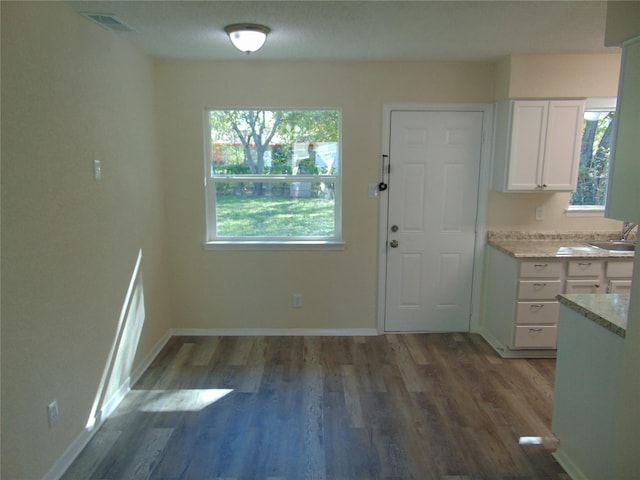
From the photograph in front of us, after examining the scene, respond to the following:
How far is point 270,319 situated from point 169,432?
1.55 m

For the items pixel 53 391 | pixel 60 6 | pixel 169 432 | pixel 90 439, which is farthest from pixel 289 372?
pixel 60 6

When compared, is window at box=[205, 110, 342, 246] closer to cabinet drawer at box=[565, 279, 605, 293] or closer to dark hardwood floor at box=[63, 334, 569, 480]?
dark hardwood floor at box=[63, 334, 569, 480]

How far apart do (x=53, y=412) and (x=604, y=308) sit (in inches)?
109

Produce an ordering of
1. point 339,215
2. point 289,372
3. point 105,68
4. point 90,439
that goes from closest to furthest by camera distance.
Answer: point 90,439 < point 105,68 < point 289,372 < point 339,215

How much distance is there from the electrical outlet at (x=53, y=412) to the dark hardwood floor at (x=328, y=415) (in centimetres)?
31

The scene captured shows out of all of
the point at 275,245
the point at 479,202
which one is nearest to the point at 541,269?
the point at 479,202

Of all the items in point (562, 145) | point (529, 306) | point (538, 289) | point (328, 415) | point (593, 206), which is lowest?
point (328, 415)

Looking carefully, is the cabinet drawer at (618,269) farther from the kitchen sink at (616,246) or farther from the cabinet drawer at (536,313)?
the cabinet drawer at (536,313)

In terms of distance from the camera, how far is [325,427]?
265 cm

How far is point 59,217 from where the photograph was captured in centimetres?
220

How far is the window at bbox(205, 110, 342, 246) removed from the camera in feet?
12.5

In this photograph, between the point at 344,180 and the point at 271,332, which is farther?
the point at 271,332

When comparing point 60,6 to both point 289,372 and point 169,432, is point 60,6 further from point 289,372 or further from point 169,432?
point 289,372

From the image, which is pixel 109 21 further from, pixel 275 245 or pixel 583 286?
pixel 583 286
